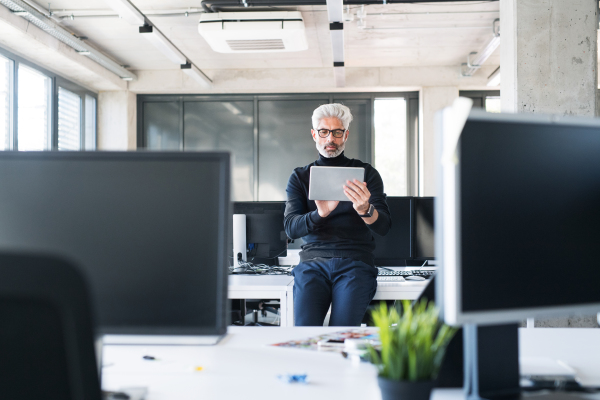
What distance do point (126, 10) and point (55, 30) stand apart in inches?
51.2

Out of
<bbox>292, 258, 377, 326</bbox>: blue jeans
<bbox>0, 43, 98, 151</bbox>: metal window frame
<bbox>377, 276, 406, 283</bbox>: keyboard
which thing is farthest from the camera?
<bbox>0, 43, 98, 151</bbox>: metal window frame

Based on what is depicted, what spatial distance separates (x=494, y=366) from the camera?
3.08 ft

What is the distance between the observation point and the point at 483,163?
0.85 m

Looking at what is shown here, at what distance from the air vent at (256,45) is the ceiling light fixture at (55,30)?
4.87ft

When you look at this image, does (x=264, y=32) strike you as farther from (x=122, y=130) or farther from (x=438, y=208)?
(x=438, y=208)

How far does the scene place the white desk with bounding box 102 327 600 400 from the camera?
951mm

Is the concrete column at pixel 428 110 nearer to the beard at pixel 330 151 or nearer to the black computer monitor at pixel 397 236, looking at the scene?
the black computer monitor at pixel 397 236

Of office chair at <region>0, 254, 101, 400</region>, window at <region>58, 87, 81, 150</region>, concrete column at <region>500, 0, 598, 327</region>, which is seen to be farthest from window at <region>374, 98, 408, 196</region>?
office chair at <region>0, 254, 101, 400</region>

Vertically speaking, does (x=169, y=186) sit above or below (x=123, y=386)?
above

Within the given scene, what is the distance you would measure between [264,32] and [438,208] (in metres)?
3.94

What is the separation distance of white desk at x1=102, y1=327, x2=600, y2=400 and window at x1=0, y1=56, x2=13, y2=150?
429 cm

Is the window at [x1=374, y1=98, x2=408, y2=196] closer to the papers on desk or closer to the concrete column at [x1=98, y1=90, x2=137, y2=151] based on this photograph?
the concrete column at [x1=98, y1=90, x2=137, y2=151]

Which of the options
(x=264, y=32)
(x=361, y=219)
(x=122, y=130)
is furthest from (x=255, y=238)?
(x=122, y=130)

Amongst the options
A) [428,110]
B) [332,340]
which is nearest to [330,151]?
[332,340]
